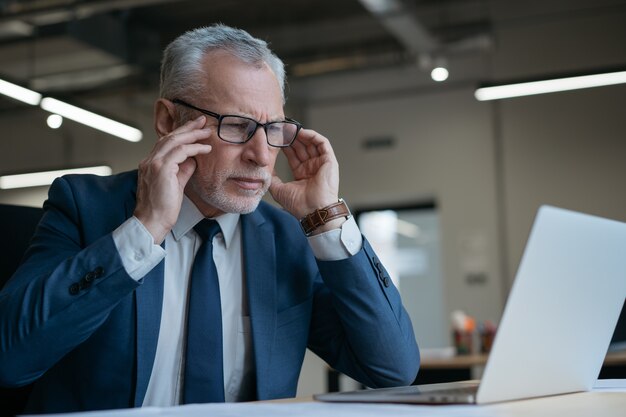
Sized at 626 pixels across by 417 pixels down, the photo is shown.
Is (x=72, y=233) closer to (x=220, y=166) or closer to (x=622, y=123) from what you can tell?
(x=220, y=166)

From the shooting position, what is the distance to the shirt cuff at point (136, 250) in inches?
53.8

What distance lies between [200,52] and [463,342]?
154 inches

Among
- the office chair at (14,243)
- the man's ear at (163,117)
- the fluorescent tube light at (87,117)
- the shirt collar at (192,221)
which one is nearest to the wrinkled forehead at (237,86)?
the man's ear at (163,117)

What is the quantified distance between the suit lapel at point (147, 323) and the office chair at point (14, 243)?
1.20 ft

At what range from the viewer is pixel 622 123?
7.92 meters

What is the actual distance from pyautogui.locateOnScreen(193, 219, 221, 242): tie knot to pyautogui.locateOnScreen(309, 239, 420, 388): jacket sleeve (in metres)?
0.24

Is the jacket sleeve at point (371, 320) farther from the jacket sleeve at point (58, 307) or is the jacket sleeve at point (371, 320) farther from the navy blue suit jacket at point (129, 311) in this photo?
the jacket sleeve at point (58, 307)

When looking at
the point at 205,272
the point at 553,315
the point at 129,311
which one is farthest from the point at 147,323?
the point at 553,315

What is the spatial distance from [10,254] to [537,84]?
18.4ft

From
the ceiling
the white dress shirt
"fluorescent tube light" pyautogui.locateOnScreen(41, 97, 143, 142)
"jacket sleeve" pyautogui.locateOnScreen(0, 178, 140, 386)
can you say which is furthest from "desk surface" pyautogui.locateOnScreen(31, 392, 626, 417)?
the ceiling

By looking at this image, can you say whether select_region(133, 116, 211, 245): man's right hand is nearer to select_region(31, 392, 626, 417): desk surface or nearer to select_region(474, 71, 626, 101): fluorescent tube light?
select_region(31, 392, 626, 417): desk surface

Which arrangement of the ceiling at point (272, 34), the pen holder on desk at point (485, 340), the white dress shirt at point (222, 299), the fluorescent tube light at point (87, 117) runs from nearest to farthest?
the white dress shirt at point (222, 299), the pen holder on desk at point (485, 340), the fluorescent tube light at point (87, 117), the ceiling at point (272, 34)

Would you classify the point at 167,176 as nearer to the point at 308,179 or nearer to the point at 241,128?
the point at 241,128

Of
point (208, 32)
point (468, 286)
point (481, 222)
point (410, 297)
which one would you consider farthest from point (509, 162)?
point (208, 32)
